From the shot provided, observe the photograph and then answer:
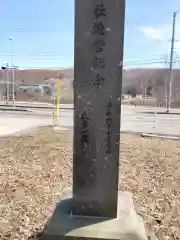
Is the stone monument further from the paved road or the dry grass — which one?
the paved road

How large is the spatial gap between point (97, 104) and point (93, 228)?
3.46 ft

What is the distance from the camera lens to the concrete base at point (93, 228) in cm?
295

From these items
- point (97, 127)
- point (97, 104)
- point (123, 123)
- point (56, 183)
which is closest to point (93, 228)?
point (97, 127)

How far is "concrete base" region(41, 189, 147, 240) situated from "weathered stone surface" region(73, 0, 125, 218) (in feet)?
0.28

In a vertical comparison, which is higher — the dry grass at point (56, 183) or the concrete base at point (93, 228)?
the concrete base at point (93, 228)

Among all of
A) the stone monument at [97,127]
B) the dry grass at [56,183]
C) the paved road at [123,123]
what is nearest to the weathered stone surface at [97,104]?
the stone monument at [97,127]

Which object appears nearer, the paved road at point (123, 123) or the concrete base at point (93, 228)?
the concrete base at point (93, 228)

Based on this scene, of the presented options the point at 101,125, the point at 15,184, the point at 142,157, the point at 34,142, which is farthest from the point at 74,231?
the point at 34,142

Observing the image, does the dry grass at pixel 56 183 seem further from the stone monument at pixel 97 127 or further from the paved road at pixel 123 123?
the paved road at pixel 123 123

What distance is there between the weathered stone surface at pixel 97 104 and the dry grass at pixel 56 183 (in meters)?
1.34

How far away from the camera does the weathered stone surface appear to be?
2.99 meters

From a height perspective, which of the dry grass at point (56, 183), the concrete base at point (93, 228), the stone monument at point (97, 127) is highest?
the stone monument at point (97, 127)

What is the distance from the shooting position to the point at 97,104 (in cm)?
308

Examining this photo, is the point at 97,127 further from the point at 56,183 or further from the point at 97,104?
the point at 56,183
